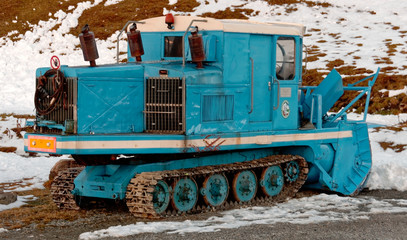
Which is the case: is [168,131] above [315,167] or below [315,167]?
above

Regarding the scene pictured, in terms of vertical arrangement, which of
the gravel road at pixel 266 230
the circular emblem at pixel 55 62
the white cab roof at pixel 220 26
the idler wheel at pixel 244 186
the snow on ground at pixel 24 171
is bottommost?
the snow on ground at pixel 24 171

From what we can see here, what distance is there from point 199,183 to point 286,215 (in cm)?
181

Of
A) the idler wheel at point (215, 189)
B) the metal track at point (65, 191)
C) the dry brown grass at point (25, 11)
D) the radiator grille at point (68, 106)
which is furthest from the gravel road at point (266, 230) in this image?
the dry brown grass at point (25, 11)

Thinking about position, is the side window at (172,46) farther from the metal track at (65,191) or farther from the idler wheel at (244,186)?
the metal track at (65,191)

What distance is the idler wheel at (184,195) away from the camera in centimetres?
1084

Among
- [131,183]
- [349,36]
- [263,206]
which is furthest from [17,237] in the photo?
[349,36]

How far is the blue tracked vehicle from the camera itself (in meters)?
10.4

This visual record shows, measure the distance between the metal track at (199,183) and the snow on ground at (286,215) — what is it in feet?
1.16

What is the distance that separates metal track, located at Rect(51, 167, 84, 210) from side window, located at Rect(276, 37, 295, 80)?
16.0ft

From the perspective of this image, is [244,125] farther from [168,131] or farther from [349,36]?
[349,36]

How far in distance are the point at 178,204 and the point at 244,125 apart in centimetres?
225

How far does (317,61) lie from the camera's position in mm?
35531

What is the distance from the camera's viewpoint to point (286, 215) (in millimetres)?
10922

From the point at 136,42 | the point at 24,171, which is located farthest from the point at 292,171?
the point at 24,171
